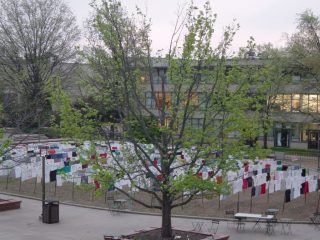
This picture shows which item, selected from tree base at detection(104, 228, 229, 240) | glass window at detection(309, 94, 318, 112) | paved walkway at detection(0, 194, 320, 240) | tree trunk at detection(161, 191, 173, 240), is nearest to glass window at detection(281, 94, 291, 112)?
glass window at detection(309, 94, 318, 112)

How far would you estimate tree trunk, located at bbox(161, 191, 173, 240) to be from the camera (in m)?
17.1

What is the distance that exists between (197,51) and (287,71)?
37145 mm

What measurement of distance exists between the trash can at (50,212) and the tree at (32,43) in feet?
111

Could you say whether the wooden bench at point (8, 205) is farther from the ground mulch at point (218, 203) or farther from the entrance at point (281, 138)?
the entrance at point (281, 138)

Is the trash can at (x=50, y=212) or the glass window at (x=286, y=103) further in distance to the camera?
the glass window at (x=286, y=103)

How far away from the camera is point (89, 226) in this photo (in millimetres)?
21938

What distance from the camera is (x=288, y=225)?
21.7 meters

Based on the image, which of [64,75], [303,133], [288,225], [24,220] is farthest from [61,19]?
[288,225]

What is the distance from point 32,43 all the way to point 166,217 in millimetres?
43570

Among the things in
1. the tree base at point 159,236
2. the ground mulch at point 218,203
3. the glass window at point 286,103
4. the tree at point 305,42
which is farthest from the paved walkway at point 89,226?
the glass window at point 286,103

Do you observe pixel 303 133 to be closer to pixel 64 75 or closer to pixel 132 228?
pixel 64 75

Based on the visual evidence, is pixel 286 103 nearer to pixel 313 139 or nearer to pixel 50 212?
pixel 313 139

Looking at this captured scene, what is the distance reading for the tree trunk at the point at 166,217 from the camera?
56.2 ft

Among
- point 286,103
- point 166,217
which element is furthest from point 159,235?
point 286,103
